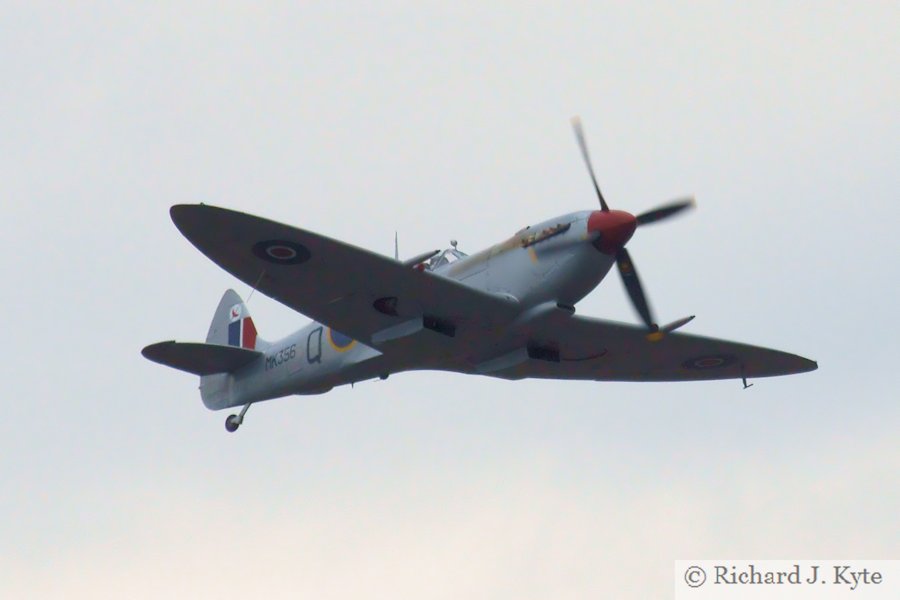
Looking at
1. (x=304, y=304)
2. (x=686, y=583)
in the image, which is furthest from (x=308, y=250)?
(x=686, y=583)

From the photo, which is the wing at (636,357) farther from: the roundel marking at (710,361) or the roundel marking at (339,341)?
the roundel marking at (339,341)

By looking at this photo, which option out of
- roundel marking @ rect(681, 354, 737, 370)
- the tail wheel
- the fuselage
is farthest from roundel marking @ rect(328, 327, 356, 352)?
roundel marking @ rect(681, 354, 737, 370)

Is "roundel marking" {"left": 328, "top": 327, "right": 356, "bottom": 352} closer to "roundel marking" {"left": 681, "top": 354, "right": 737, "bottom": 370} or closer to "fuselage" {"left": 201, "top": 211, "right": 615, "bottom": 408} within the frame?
"fuselage" {"left": 201, "top": 211, "right": 615, "bottom": 408}

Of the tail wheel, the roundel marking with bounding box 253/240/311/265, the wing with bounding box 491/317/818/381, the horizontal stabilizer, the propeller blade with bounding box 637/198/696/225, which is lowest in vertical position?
the tail wheel

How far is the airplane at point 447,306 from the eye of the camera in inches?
811

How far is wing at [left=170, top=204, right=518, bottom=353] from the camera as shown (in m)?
20.0

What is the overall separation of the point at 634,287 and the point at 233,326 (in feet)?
32.5

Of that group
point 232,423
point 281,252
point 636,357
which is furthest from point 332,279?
point 636,357

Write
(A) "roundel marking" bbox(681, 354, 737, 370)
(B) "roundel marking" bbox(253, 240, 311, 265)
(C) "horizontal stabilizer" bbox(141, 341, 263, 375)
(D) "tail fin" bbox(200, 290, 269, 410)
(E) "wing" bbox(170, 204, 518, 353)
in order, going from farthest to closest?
(D) "tail fin" bbox(200, 290, 269, 410) → (A) "roundel marking" bbox(681, 354, 737, 370) → (C) "horizontal stabilizer" bbox(141, 341, 263, 375) → (B) "roundel marking" bbox(253, 240, 311, 265) → (E) "wing" bbox(170, 204, 518, 353)

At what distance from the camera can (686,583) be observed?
1956 centimetres

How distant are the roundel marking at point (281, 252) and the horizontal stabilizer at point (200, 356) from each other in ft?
15.8

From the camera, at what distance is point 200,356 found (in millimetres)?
25875

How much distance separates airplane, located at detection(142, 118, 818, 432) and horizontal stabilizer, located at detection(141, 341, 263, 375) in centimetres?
4

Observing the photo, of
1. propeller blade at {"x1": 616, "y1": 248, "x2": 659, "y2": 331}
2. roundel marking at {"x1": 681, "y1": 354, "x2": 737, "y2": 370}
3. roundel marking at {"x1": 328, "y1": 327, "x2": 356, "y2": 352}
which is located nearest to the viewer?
propeller blade at {"x1": 616, "y1": 248, "x2": 659, "y2": 331}
